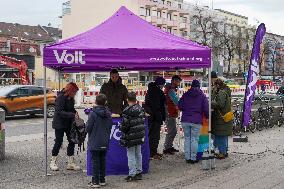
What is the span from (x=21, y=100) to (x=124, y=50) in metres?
15.3

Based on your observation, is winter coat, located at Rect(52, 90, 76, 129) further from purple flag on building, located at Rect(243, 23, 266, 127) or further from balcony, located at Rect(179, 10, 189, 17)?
balcony, located at Rect(179, 10, 189, 17)

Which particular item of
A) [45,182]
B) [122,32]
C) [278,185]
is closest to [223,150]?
[278,185]

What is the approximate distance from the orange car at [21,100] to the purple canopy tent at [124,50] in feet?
45.1

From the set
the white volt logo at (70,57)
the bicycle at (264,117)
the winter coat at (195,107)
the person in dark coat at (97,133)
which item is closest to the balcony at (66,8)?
the bicycle at (264,117)

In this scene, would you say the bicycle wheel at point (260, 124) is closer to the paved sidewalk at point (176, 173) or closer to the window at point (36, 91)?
the paved sidewalk at point (176, 173)

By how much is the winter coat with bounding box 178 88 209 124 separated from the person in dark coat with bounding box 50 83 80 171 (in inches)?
95.7

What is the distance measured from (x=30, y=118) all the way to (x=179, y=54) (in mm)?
16293

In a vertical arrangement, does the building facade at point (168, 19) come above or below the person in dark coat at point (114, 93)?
above

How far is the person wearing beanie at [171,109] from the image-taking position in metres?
11.5

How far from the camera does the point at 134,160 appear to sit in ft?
28.7

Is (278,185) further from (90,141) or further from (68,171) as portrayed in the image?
(68,171)

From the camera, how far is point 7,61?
127 feet

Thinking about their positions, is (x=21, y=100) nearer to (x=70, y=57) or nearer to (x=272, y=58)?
(x=70, y=57)

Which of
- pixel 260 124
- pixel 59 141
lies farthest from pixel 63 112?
pixel 260 124
